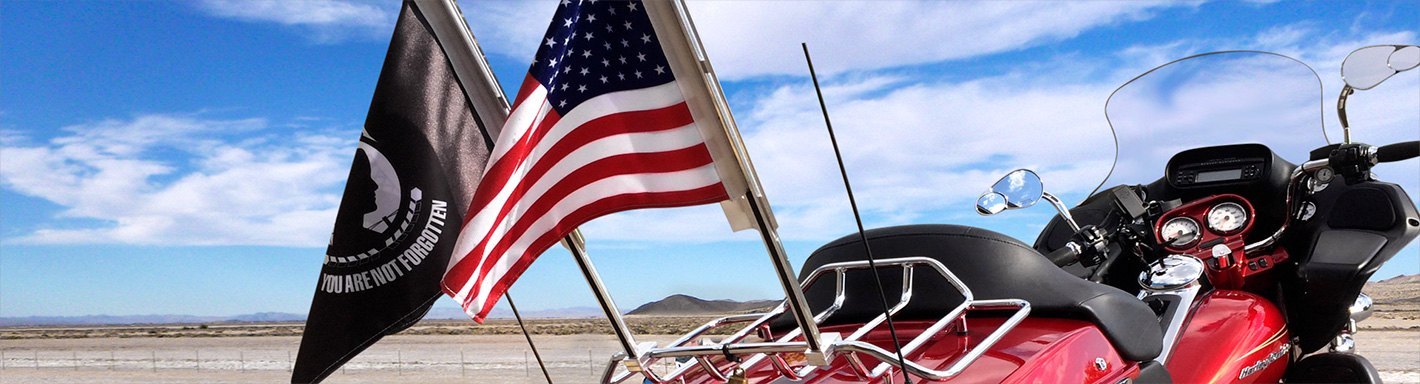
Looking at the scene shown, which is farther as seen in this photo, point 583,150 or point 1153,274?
point 1153,274

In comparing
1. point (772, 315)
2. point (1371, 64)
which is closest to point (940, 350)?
point (772, 315)

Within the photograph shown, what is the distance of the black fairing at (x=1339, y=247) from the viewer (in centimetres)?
438

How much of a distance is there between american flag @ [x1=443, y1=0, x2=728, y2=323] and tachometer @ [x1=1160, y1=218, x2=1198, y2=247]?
107 inches

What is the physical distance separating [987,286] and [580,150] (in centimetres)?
134

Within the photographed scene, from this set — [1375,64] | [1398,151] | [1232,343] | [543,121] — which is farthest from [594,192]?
[1375,64]

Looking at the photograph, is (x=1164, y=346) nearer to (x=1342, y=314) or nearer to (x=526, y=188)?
(x=1342, y=314)

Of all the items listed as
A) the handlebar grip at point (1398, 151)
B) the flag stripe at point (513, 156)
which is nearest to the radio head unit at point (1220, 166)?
the handlebar grip at point (1398, 151)

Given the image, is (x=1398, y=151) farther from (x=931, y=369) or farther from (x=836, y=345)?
(x=836, y=345)

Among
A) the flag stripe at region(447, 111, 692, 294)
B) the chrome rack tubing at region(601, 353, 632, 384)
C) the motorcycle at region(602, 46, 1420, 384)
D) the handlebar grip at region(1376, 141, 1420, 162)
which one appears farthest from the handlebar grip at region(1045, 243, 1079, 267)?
the flag stripe at region(447, 111, 692, 294)

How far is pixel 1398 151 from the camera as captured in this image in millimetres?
4574

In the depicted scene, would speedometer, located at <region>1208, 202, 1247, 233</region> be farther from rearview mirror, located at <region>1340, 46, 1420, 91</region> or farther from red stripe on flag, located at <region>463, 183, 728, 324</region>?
red stripe on flag, located at <region>463, 183, 728, 324</region>

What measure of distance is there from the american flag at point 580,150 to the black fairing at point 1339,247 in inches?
122

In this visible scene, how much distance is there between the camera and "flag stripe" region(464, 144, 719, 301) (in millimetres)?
2924

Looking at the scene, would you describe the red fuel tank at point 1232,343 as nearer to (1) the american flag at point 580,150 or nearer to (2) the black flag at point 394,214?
(1) the american flag at point 580,150
